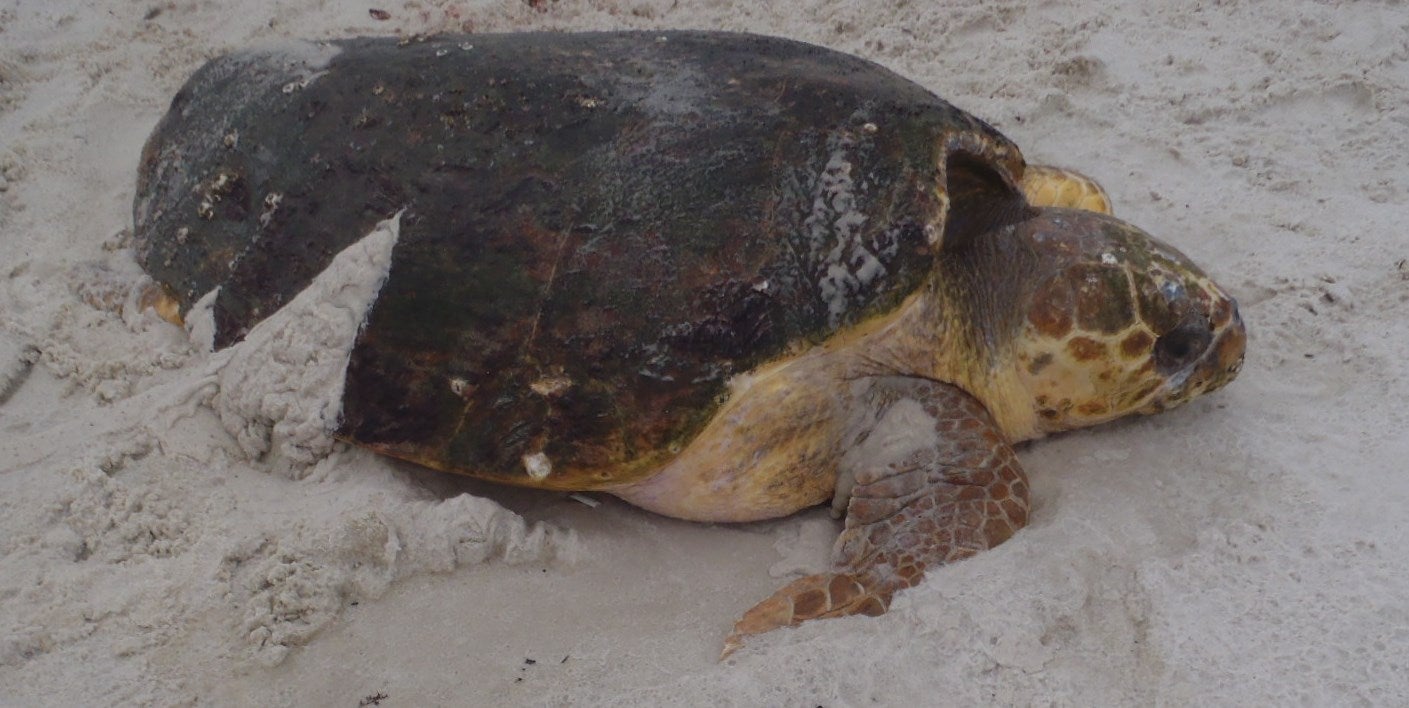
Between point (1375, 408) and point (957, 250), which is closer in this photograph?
point (1375, 408)

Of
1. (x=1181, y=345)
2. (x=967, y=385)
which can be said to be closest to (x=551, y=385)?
(x=967, y=385)

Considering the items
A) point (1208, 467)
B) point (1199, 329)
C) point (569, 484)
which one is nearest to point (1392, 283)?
point (1199, 329)

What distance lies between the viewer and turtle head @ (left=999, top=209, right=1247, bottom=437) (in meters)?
1.88

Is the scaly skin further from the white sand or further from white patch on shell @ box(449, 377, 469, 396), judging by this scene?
white patch on shell @ box(449, 377, 469, 396)

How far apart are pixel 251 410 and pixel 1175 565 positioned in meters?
1.79

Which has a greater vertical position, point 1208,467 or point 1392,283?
point 1392,283

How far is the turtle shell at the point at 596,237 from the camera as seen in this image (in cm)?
173

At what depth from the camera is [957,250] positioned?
2.02m

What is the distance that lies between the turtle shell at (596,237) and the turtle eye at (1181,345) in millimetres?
483

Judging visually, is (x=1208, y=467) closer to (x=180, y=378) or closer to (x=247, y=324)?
(x=247, y=324)

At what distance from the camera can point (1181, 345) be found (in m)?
1.90

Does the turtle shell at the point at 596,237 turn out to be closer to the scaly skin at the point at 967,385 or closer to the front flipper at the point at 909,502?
the scaly skin at the point at 967,385

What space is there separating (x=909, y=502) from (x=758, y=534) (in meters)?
0.35

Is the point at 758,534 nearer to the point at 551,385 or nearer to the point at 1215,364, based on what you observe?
the point at 551,385
